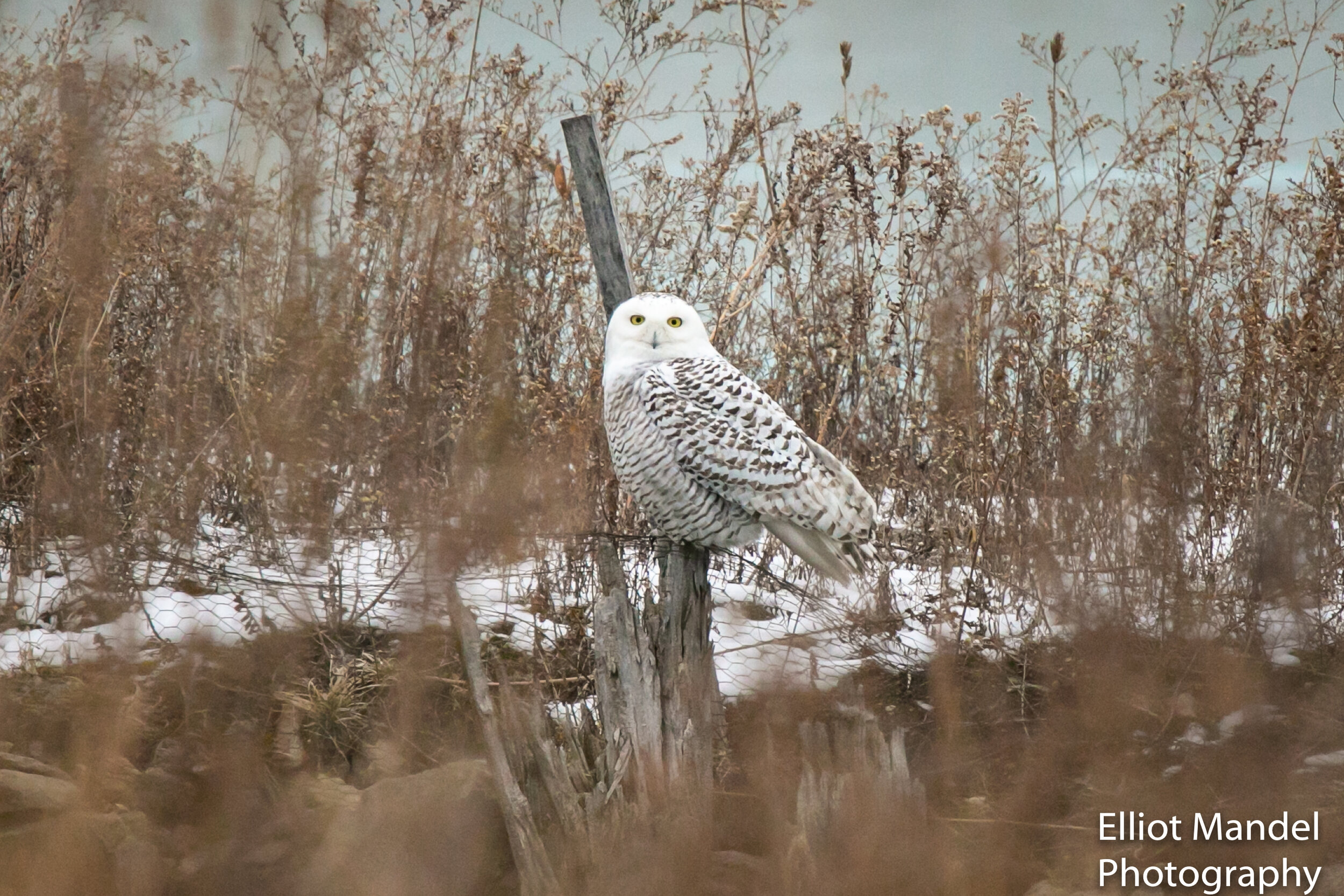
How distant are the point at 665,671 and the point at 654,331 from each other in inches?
33.5

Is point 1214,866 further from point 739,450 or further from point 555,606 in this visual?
point 555,606

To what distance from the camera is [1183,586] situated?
5.97 ft

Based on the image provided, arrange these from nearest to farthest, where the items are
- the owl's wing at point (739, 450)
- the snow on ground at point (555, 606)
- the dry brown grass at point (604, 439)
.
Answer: the dry brown grass at point (604, 439) → the owl's wing at point (739, 450) → the snow on ground at point (555, 606)

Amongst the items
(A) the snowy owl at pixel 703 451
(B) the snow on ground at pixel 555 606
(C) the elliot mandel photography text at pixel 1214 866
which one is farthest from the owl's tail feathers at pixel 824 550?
(C) the elliot mandel photography text at pixel 1214 866

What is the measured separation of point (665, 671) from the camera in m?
2.41

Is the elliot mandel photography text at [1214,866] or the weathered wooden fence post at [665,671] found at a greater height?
the weathered wooden fence post at [665,671]

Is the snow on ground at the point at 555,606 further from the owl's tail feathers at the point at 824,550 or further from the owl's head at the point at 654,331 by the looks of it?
the owl's head at the point at 654,331

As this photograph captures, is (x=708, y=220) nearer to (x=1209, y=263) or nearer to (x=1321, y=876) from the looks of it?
(x=1209, y=263)

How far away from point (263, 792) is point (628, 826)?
72 centimetres

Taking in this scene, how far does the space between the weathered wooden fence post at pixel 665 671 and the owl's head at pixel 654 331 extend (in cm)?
50

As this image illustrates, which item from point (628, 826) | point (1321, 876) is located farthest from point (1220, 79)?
point (628, 826)

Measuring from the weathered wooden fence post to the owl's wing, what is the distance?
0.23m

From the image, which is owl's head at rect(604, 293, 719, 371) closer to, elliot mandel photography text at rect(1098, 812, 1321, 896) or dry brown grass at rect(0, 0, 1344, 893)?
dry brown grass at rect(0, 0, 1344, 893)

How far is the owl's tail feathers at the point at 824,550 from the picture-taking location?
8.62 feet
